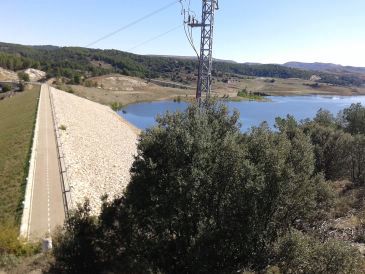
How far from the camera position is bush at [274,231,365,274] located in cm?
1122

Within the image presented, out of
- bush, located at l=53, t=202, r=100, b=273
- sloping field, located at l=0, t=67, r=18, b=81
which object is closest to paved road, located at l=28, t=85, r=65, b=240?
bush, located at l=53, t=202, r=100, b=273

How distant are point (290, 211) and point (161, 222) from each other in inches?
174

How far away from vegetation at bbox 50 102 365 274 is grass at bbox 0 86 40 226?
6.92 metres

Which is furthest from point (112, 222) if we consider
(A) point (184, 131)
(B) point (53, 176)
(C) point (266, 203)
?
(B) point (53, 176)

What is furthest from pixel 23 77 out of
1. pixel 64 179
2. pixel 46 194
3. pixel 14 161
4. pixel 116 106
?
pixel 46 194

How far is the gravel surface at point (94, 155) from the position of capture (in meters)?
28.9

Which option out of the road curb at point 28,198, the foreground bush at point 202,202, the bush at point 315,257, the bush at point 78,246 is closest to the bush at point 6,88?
the road curb at point 28,198

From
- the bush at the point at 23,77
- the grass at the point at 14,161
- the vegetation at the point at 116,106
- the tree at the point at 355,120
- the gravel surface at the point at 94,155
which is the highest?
the tree at the point at 355,120

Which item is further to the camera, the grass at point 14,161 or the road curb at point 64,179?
the road curb at point 64,179

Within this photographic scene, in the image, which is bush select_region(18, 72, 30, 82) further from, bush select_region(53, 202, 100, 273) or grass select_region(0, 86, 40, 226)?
bush select_region(53, 202, 100, 273)

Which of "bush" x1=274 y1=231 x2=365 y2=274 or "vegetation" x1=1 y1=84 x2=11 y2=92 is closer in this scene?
"bush" x1=274 y1=231 x2=365 y2=274

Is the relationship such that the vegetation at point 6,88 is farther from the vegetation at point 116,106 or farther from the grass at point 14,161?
the grass at point 14,161

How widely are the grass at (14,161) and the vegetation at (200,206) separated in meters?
6.92

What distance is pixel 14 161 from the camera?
3231 centimetres
